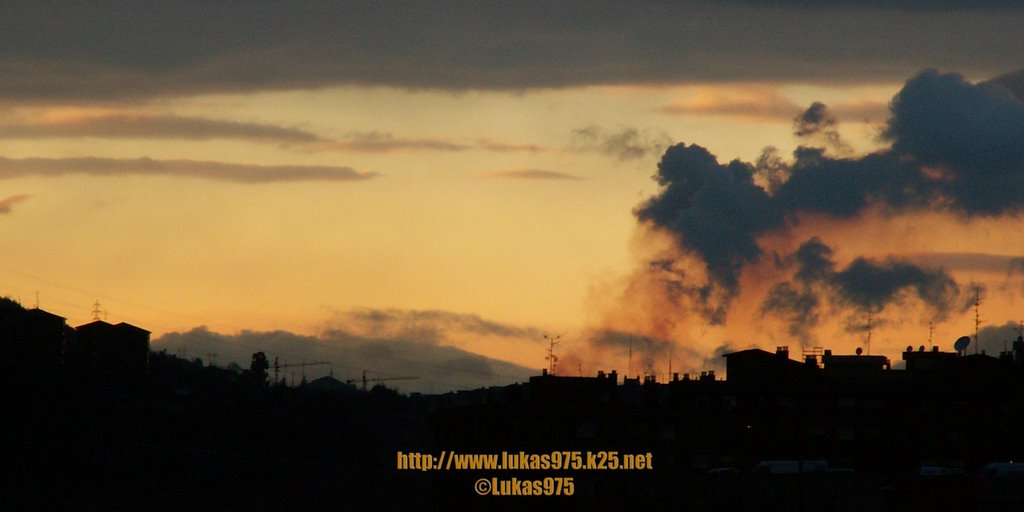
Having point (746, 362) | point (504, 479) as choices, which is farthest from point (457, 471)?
point (746, 362)

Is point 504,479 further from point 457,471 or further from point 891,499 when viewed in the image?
point 891,499

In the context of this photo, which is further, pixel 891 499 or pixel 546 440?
pixel 546 440

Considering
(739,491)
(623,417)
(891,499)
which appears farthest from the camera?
(623,417)

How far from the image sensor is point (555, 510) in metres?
123

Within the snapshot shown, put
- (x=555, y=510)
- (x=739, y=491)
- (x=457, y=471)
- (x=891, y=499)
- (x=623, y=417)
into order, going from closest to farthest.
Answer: (x=891, y=499)
(x=739, y=491)
(x=555, y=510)
(x=457, y=471)
(x=623, y=417)

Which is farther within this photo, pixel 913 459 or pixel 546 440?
pixel 913 459

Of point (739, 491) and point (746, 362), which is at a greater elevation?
point (746, 362)

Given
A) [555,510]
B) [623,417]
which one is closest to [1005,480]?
[555,510]

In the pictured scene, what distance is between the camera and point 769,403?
6004 inches

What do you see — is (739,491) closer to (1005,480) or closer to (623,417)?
(1005,480)

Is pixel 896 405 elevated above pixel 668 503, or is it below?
above

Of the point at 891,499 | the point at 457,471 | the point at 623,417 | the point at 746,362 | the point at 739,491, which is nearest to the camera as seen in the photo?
the point at 891,499

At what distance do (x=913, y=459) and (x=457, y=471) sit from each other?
4488 centimetres

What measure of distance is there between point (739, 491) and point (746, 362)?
50.9 meters
